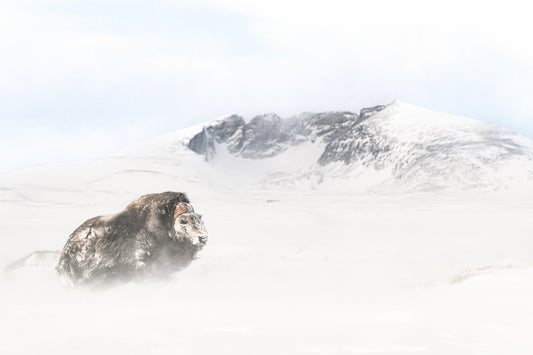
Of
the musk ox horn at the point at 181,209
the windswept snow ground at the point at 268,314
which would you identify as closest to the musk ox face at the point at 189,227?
the musk ox horn at the point at 181,209

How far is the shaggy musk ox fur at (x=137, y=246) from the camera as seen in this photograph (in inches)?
430

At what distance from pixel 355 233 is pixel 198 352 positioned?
95.7 ft

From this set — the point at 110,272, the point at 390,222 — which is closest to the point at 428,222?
the point at 390,222

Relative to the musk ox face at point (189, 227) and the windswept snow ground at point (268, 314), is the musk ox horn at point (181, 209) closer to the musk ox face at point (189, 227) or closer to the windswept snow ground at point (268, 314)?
the musk ox face at point (189, 227)

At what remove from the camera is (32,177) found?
176m

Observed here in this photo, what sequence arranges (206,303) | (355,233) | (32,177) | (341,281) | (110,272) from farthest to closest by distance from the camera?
(32,177) < (355,233) < (341,281) < (110,272) < (206,303)

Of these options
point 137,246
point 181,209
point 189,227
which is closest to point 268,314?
point 189,227

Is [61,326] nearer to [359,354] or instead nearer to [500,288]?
[359,354]

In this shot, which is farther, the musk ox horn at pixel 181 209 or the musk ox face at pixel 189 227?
the musk ox horn at pixel 181 209

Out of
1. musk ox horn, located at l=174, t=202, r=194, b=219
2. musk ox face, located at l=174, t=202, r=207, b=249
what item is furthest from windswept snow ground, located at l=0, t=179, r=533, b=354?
musk ox horn, located at l=174, t=202, r=194, b=219

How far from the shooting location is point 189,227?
10.7 metres

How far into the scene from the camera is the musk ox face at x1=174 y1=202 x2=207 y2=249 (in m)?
10.7

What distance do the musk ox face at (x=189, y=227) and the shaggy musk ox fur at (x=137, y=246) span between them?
2 cm

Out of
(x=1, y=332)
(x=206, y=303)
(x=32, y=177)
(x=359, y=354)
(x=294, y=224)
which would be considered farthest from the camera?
(x=32, y=177)
